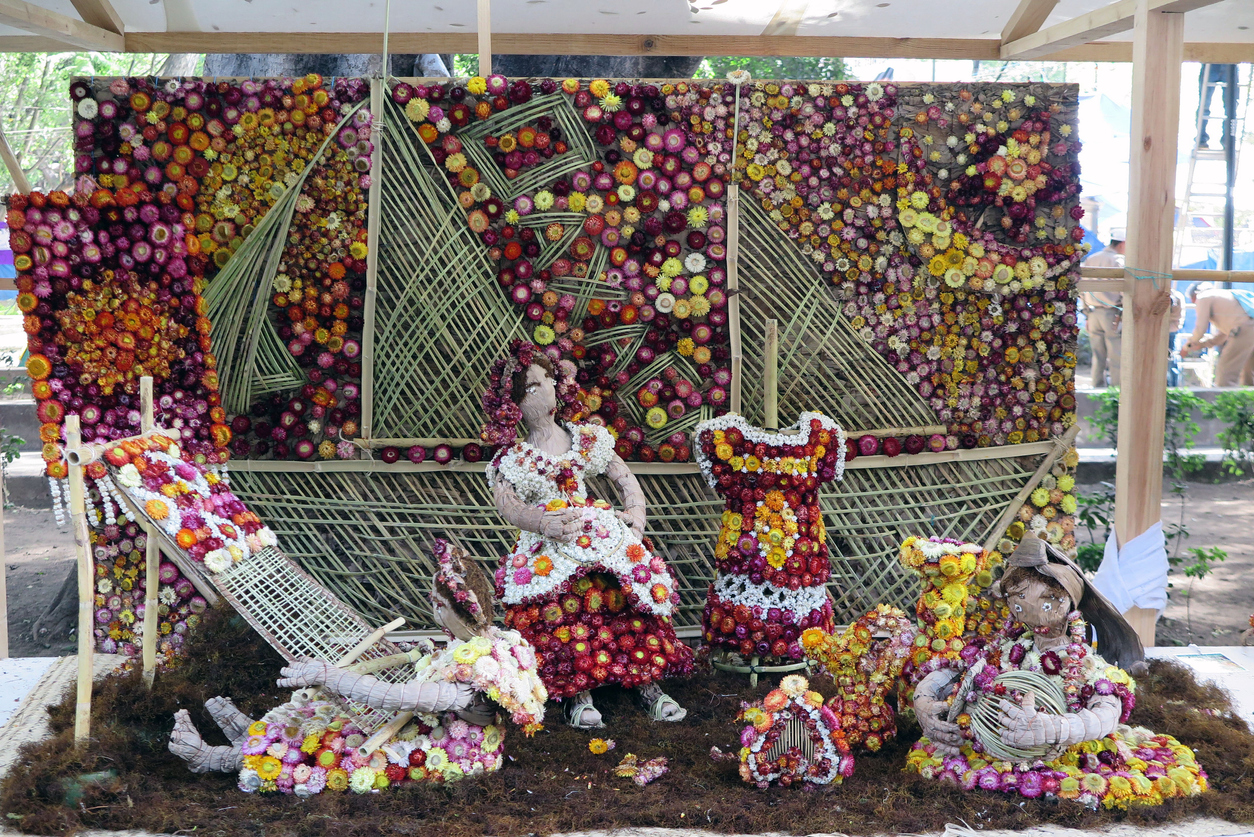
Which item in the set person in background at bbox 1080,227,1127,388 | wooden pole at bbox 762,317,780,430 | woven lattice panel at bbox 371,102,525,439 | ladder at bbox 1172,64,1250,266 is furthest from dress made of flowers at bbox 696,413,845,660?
ladder at bbox 1172,64,1250,266

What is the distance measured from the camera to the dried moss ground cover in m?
2.78

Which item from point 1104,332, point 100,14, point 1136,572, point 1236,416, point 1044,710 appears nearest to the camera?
point 1044,710

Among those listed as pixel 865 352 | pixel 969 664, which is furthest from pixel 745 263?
pixel 969 664

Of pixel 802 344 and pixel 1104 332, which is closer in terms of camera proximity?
pixel 802 344

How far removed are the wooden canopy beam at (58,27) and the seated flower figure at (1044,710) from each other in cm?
389

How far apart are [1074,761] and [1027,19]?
3.33m

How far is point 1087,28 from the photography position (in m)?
4.30

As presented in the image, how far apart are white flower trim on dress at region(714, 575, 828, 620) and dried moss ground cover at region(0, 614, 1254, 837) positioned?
0.45 metres

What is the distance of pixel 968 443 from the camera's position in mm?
4371

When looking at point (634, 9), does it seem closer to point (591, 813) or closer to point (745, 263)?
point (745, 263)

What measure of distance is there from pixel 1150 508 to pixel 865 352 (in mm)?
1311

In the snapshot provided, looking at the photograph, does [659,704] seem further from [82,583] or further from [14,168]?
[14,168]

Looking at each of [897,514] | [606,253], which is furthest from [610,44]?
[897,514]

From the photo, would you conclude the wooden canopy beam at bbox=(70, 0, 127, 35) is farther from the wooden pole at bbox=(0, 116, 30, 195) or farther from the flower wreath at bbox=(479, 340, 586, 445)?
the flower wreath at bbox=(479, 340, 586, 445)
